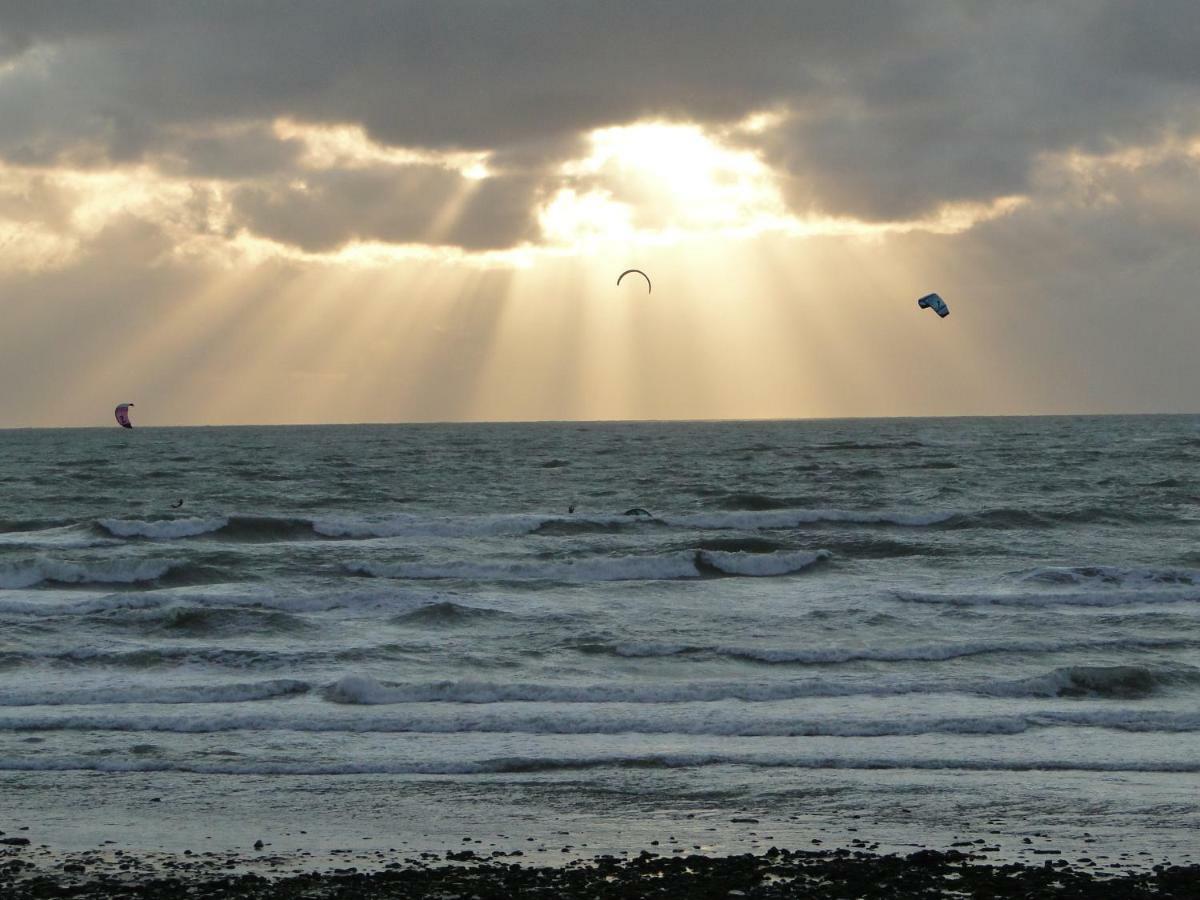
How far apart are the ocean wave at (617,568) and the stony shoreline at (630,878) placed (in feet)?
62.1

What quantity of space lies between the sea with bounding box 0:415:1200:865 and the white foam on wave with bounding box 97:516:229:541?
0.11 m

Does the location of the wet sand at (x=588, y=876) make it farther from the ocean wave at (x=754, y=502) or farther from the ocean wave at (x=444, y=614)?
the ocean wave at (x=754, y=502)

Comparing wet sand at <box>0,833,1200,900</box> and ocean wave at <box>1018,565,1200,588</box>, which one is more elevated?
ocean wave at <box>1018,565,1200,588</box>

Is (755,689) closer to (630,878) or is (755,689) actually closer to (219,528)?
(630,878)

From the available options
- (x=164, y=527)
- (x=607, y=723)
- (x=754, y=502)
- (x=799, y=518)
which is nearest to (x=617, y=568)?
(x=799, y=518)

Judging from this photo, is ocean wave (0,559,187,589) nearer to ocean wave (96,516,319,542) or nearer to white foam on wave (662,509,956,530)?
ocean wave (96,516,319,542)

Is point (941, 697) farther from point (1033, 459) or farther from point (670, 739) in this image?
point (1033, 459)

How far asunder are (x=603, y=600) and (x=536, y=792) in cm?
1345

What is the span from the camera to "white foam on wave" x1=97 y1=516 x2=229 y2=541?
38.2 m

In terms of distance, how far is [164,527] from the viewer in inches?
1532

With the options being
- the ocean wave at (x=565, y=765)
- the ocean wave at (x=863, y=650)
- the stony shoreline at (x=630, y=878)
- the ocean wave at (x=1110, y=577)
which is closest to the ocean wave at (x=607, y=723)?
the ocean wave at (x=565, y=765)

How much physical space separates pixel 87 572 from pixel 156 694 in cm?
1393

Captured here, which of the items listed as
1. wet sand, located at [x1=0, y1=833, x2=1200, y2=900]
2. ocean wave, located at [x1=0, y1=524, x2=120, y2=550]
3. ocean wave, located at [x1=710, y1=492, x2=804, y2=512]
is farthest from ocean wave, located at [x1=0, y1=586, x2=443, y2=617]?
ocean wave, located at [x1=710, y1=492, x2=804, y2=512]

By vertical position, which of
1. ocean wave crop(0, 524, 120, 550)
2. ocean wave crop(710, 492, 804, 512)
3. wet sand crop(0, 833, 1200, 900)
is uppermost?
ocean wave crop(710, 492, 804, 512)
